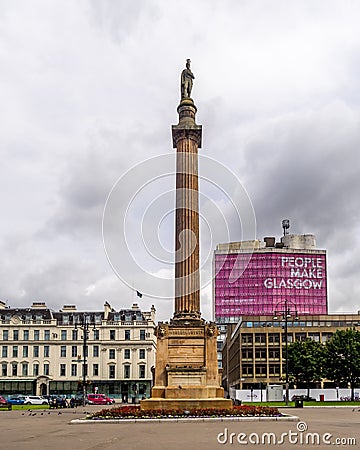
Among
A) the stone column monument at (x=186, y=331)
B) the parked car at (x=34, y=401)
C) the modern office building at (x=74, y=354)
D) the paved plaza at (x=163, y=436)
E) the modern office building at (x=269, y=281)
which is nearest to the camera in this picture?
the paved plaza at (x=163, y=436)

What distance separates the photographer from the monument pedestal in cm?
4078

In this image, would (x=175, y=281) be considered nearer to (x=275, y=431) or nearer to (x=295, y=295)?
(x=275, y=431)

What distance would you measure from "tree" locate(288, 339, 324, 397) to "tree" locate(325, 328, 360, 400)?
150 centimetres

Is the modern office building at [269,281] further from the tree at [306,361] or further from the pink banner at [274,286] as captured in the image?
the tree at [306,361]

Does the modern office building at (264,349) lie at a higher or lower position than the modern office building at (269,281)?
lower

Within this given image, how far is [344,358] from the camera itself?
84.4 meters

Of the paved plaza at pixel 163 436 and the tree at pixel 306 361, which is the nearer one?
the paved plaza at pixel 163 436

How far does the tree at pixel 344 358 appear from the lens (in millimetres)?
82938

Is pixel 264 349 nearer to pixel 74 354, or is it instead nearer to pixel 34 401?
pixel 74 354

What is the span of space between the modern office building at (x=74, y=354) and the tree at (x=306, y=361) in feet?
102

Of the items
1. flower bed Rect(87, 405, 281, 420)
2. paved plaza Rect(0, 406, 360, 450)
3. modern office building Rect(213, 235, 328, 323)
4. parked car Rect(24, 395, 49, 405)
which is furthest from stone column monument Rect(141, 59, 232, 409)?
modern office building Rect(213, 235, 328, 323)

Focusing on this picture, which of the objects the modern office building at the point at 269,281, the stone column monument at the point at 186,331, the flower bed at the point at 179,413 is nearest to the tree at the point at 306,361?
the stone column monument at the point at 186,331

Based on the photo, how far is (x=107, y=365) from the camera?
4370 inches

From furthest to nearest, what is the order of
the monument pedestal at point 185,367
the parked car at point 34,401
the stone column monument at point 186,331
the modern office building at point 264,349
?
1. the modern office building at point 264,349
2. the parked car at point 34,401
3. the stone column monument at point 186,331
4. the monument pedestal at point 185,367
